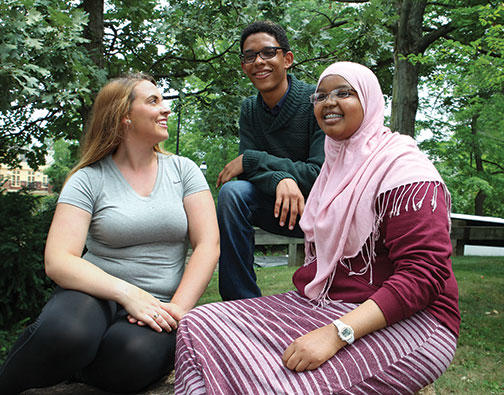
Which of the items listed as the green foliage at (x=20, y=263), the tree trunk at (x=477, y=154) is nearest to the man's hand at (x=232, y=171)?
the green foliage at (x=20, y=263)

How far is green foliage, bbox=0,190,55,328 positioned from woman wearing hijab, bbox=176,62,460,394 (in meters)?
3.19

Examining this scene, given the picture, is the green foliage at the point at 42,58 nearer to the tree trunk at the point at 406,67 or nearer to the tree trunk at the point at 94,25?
the tree trunk at the point at 94,25

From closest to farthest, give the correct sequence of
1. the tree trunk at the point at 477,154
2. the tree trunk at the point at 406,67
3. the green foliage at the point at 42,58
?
the green foliage at the point at 42,58 < the tree trunk at the point at 406,67 < the tree trunk at the point at 477,154

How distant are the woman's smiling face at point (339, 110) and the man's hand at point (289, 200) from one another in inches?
24.4

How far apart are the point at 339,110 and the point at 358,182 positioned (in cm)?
36

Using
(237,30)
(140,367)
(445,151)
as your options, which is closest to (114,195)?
(140,367)

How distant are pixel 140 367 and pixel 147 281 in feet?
1.45

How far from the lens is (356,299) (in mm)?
1880

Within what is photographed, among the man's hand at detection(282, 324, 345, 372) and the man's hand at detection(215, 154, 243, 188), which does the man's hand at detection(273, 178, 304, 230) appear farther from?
the man's hand at detection(282, 324, 345, 372)

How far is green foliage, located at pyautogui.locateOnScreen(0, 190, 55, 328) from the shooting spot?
4418mm

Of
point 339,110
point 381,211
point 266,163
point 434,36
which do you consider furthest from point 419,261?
point 434,36

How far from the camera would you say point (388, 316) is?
5.36 ft

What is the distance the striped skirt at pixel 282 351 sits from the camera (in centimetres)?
156

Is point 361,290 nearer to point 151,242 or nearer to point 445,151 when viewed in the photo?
point 151,242
